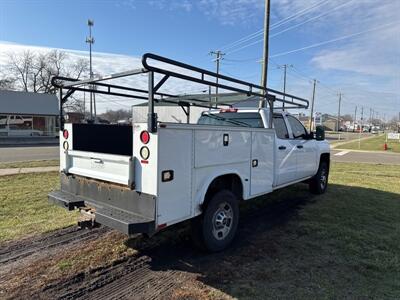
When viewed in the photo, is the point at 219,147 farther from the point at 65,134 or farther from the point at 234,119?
the point at 65,134

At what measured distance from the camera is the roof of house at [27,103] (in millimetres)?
35312

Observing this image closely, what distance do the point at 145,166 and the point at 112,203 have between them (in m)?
0.78

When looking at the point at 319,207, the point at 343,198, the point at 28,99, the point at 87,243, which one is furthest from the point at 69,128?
the point at 28,99

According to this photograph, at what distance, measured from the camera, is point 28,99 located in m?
37.3

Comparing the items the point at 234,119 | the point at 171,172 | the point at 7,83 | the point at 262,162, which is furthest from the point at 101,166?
the point at 7,83

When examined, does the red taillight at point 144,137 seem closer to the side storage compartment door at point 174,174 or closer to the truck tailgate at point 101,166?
the side storage compartment door at point 174,174

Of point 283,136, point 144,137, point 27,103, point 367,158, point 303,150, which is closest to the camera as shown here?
point 144,137

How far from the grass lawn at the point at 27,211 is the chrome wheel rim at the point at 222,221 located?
263 centimetres

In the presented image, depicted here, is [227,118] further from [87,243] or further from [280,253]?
[87,243]

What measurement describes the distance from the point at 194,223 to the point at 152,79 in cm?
196

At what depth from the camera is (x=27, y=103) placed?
3700 cm

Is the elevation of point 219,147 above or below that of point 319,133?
below

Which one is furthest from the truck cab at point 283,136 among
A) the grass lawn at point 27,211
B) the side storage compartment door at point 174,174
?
the grass lawn at point 27,211

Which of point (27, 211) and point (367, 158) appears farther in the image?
point (367, 158)
